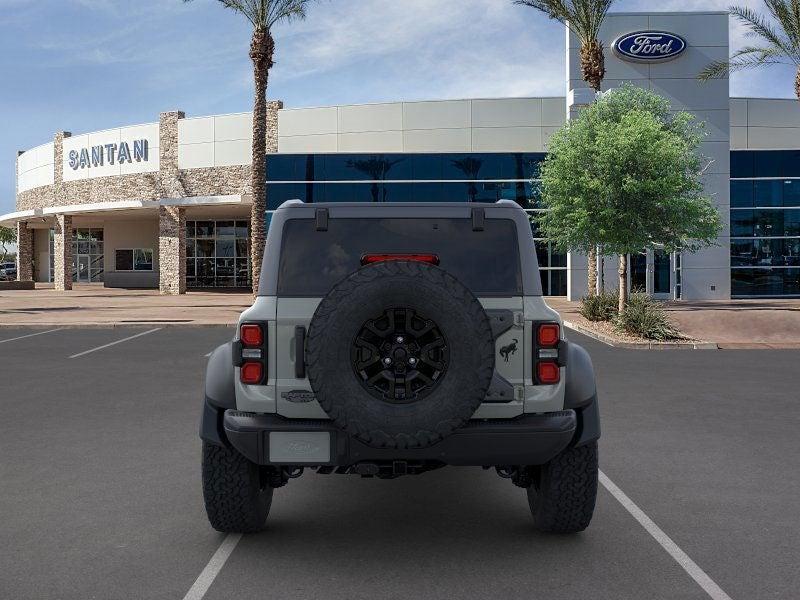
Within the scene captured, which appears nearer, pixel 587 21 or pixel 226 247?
pixel 587 21

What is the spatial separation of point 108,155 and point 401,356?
4719cm

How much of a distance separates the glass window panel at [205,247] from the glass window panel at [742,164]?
101 feet

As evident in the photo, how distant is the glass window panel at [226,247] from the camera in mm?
51188

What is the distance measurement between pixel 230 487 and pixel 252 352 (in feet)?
2.94

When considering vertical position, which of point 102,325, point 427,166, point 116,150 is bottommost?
point 102,325

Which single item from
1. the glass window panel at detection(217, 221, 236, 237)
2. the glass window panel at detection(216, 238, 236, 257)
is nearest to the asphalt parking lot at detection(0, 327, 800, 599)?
the glass window panel at detection(216, 238, 236, 257)

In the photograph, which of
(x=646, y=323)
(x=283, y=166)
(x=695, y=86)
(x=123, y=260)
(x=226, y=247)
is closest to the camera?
(x=646, y=323)

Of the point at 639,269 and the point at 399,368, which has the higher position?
the point at 639,269

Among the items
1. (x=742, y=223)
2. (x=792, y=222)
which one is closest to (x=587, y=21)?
(x=742, y=223)

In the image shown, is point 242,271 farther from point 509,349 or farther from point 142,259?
point 509,349

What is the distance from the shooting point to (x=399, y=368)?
159 inches

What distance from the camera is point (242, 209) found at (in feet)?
149

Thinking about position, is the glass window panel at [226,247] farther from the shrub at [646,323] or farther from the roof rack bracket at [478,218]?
the roof rack bracket at [478,218]

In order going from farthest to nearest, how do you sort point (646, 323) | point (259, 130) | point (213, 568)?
1. point (259, 130)
2. point (646, 323)
3. point (213, 568)
